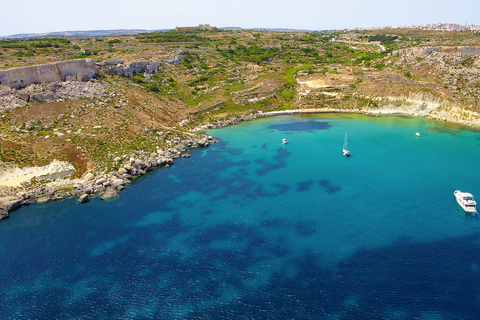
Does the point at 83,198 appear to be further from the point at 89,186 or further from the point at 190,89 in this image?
the point at 190,89

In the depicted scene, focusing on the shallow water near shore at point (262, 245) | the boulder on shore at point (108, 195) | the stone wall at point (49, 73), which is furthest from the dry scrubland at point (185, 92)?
the shallow water near shore at point (262, 245)

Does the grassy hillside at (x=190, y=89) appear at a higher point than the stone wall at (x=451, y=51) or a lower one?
lower

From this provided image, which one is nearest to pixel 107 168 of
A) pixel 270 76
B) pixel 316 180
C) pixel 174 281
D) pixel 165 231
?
pixel 165 231

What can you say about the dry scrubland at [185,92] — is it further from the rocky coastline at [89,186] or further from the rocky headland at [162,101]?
the rocky coastline at [89,186]

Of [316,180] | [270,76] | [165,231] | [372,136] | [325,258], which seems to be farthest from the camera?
[270,76]

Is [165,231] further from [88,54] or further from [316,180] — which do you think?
[88,54]

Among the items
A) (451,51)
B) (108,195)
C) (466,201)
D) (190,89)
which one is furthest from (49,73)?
(451,51)
